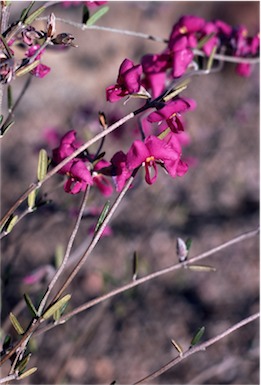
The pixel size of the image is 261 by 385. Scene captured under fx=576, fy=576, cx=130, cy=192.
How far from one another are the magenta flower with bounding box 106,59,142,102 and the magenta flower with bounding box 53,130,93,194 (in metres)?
0.13

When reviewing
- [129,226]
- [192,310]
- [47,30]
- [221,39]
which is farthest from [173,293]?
[47,30]

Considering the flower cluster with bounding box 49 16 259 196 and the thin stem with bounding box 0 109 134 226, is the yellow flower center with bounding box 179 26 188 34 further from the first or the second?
the thin stem with bounding box 0 109 134 226

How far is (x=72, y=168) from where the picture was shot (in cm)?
109

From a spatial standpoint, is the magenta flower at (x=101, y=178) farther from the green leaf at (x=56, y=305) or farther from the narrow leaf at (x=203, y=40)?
the narrow leaf at (x=203, y=40)

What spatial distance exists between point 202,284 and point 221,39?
1.73m

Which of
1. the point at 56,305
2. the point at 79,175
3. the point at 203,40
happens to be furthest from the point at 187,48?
the point at 56,305

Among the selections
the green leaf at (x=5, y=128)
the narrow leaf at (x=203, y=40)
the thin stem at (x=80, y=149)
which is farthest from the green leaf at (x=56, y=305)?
the narrow leaf at (x=203, y=40)

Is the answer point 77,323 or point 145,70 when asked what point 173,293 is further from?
point 145,70

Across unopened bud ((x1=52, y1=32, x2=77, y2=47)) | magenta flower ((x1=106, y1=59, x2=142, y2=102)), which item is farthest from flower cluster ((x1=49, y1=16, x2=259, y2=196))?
unopened bud ((x1=52, y1=32, x2=77, y2=47))

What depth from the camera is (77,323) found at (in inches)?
104

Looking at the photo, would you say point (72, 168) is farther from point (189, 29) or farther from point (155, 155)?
point (189, 29)

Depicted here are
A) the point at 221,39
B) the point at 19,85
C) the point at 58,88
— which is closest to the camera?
the point at 221,39

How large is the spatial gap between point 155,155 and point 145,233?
2029 millimetres

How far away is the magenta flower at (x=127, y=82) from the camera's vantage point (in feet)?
3.39
